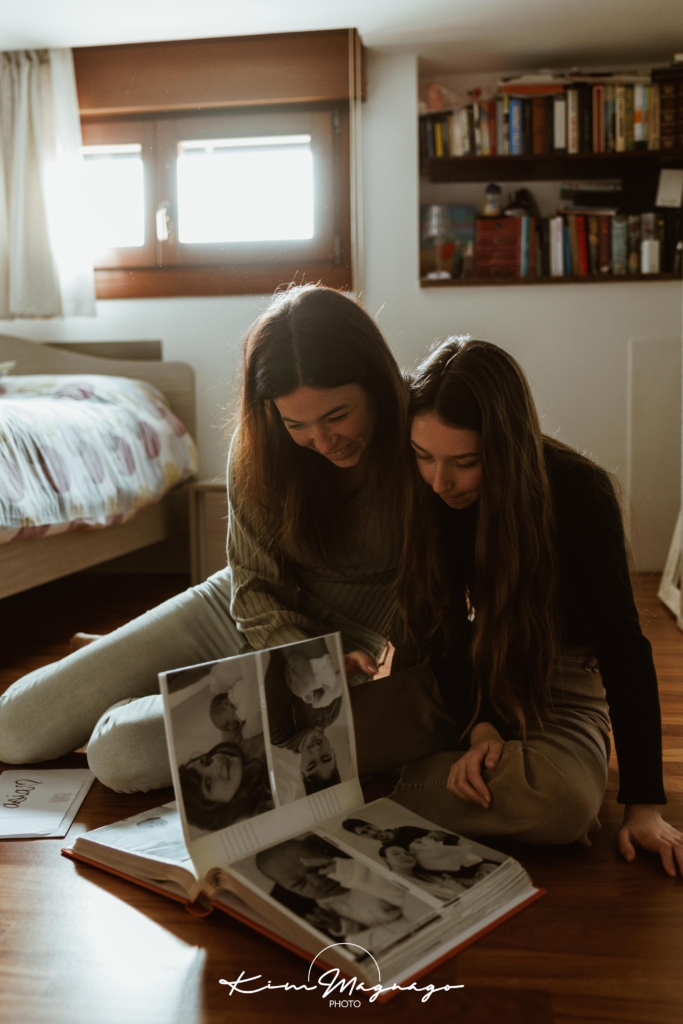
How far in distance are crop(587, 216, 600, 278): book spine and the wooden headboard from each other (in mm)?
1386

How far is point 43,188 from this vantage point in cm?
278

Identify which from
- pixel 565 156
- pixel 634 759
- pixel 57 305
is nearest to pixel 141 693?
pixel 634 759

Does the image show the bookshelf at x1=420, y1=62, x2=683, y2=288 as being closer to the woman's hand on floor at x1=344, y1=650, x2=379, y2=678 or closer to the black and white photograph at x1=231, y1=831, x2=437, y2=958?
the woman's hand on floor at x1=344, y1=650, x2=379, y2=678

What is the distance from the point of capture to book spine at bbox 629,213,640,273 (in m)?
2.71

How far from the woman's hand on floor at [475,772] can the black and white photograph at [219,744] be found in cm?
22

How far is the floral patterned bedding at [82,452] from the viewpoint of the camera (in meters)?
1.73

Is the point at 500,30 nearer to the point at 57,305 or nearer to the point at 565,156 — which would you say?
the point at 565,156

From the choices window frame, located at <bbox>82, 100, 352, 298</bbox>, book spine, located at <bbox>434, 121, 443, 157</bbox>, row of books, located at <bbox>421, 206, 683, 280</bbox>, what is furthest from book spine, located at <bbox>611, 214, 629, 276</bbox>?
window frame, located at <bbox>82, 100, 352, 298</bbox>

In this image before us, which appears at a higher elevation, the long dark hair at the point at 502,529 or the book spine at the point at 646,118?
the book spine at the point at 646,118

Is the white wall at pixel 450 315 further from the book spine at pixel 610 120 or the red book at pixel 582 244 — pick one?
the book spine at pixel 610 120

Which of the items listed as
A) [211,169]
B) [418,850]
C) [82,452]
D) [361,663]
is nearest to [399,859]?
[418,850]

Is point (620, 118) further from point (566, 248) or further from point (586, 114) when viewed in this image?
point (566, 248)

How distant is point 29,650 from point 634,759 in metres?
1.45

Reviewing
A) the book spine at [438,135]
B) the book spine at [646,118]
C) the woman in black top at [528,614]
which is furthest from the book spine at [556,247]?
the woman in black top at [528,614]
